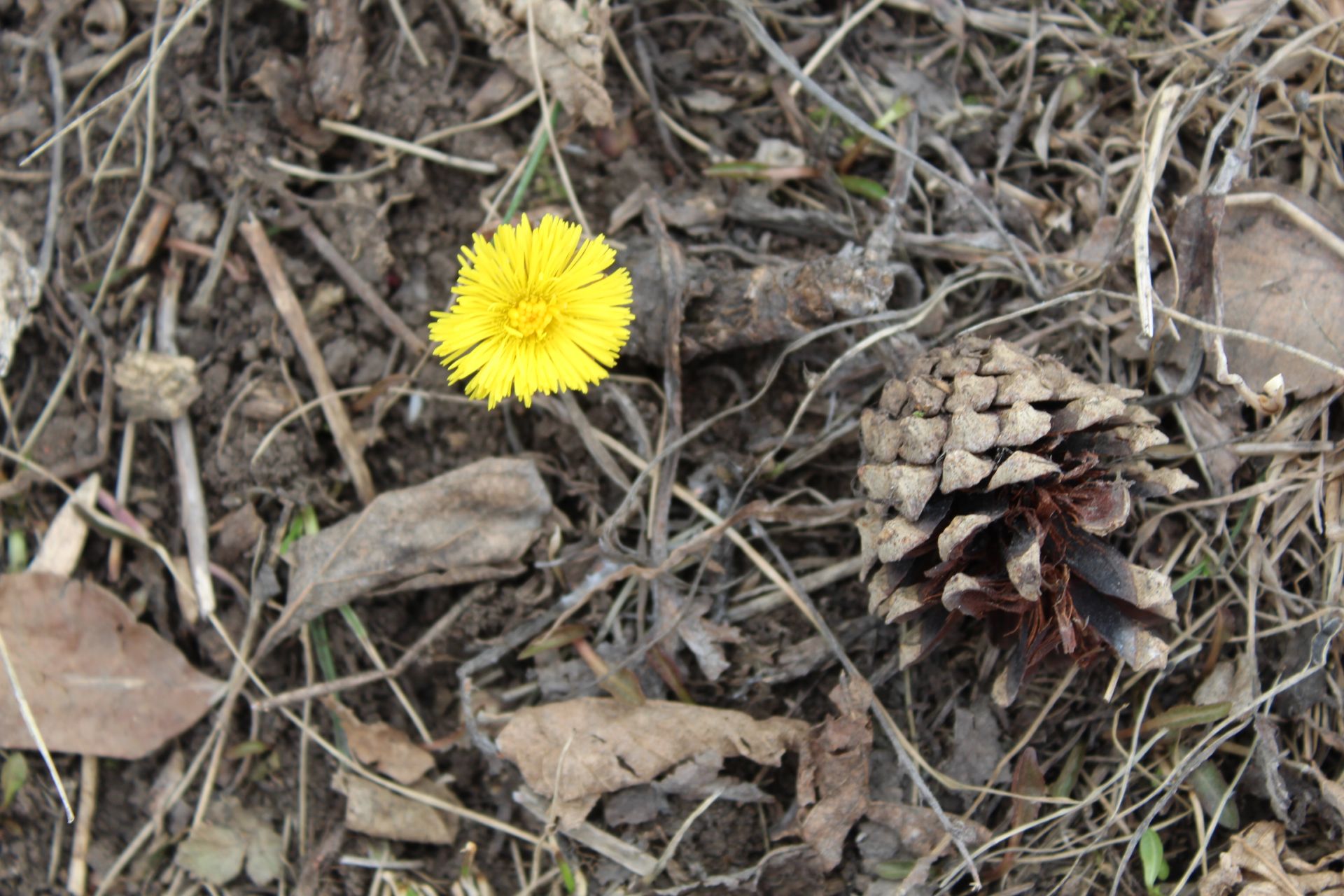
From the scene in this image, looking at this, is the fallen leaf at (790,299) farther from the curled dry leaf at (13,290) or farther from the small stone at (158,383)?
the curled dry leaf at (13,290)

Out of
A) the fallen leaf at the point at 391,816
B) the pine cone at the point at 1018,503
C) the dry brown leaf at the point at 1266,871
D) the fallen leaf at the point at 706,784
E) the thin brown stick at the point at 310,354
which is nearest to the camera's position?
the pine cone at the point at 1018,503

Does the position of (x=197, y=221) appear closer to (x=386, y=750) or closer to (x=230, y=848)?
(x=386, y=750)

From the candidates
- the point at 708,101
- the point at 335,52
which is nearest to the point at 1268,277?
the point at 708,101

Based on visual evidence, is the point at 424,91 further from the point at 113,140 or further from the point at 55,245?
the point at 55,245

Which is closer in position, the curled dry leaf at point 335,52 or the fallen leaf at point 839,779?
the fallen leaf at point 839,779

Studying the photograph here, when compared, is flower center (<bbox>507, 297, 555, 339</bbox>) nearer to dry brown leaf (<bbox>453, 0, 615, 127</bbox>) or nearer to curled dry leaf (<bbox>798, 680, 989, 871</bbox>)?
dry brown leaf (<bbox>453, 0, 615, 127</bbox>)

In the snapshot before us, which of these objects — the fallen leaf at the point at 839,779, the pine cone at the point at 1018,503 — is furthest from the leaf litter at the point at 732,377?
the pine cone at the point at 1018,503
